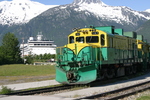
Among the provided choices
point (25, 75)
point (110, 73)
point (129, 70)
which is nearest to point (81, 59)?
point (110, 73)

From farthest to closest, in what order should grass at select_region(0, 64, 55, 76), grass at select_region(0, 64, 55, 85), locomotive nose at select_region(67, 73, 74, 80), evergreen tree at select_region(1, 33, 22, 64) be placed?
1. evergreen tree at select_region(1, 33, 22, 64)
2. grass at select_region(0, 64, 55, 76)
3. grass at select_region(0, 64, 55, 85)
4. locomotive nose at select_region(67, 73, 74, 80)

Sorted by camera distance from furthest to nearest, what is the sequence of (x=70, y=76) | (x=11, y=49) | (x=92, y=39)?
(x=11, y=49), (x=92, y=39), (x=70, y=76)

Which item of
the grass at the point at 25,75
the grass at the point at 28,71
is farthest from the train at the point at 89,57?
the grass at the point at 28,71

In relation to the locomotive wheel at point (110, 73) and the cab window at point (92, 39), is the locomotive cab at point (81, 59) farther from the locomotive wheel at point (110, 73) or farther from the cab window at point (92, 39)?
the locomotive wheel at point (110, 73)

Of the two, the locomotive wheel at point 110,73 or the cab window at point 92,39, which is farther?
the locomotive wheel at point 110,73

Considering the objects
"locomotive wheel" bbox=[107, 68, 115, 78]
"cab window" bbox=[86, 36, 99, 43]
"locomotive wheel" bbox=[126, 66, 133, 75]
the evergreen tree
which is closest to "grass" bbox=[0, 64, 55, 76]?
"locomotive wheel" bbox=[126, 66, 133, 75]

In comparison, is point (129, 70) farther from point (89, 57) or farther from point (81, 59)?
point (81, 59)

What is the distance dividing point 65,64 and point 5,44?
272ft

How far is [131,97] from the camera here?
42.4ft

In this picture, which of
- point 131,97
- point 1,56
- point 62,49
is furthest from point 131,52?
point 1,56

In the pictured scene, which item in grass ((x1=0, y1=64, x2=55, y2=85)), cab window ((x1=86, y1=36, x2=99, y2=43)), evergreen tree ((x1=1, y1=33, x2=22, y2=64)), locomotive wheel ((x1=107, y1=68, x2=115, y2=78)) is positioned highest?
evergreen tree ((x1=1, y1=33, x2=22, y2=64))

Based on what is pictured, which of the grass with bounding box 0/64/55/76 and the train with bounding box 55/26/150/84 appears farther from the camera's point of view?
the grass with bounding box 0/64/55/76

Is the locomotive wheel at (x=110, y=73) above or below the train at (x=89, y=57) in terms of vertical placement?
below

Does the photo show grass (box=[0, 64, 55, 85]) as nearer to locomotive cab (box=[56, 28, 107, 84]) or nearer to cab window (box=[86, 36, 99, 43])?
locomotive cab (box=[56, 28, 107, 84])
